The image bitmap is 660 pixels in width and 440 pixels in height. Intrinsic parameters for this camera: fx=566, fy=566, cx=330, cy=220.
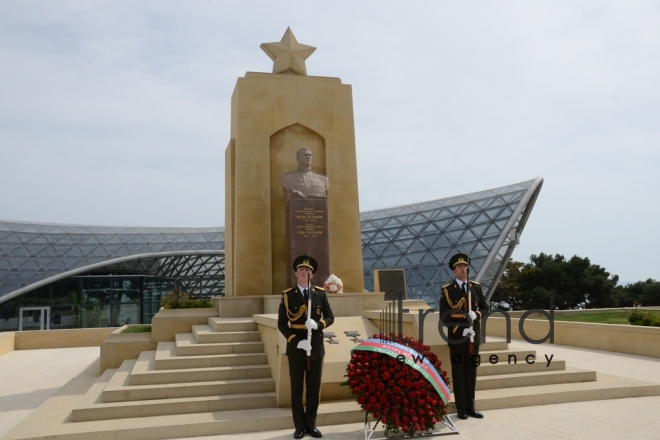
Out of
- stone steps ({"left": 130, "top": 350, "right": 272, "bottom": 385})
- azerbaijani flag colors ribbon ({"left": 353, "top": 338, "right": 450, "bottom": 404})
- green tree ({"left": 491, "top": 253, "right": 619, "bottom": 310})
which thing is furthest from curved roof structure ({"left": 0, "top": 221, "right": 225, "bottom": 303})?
azerbaijani flag colors ribbon ({"left": 353, "top": 338, "right": 450, "bottom": 404})

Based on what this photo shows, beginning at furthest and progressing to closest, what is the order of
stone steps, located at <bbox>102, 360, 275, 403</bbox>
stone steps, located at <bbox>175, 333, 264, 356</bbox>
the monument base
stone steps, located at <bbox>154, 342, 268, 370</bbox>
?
the monument base < stone steps, located at <bbox>175, 333, 264, 356</bbox> < stone steps, located at <bbox>154, 342, 268, 370</bbox> < stone steps, located at <bbox>102, 360, 275, 403</bbox>

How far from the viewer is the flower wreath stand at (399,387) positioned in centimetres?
582

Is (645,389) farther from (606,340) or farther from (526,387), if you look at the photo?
(606,340)

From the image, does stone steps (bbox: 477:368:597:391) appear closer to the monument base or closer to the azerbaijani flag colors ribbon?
the azerbaijani flag colors ribbon

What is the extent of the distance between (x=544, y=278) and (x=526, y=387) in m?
32.7

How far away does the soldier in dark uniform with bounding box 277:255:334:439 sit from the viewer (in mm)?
6184

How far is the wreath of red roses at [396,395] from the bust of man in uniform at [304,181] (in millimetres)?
6131

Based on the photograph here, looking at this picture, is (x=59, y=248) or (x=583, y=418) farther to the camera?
(x=59, y=248)

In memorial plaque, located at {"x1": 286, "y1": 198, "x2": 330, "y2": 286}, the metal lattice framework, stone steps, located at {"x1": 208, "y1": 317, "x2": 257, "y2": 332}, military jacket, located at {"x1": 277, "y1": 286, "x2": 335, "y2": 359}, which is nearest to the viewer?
military jacket, located at {"x1": 277, "y1": 286, "x2": 335, "y2": 359}

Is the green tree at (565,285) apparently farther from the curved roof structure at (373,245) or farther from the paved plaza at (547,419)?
the paved plaza at (547,419)

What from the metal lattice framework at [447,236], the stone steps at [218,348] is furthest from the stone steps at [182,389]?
the metal lattice framework at [447,236]

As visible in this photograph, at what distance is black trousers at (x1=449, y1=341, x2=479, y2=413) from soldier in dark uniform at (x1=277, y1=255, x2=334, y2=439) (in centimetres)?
160

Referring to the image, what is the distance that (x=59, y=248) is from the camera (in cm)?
4331

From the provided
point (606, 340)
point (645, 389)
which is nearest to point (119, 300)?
point (606, 340)
